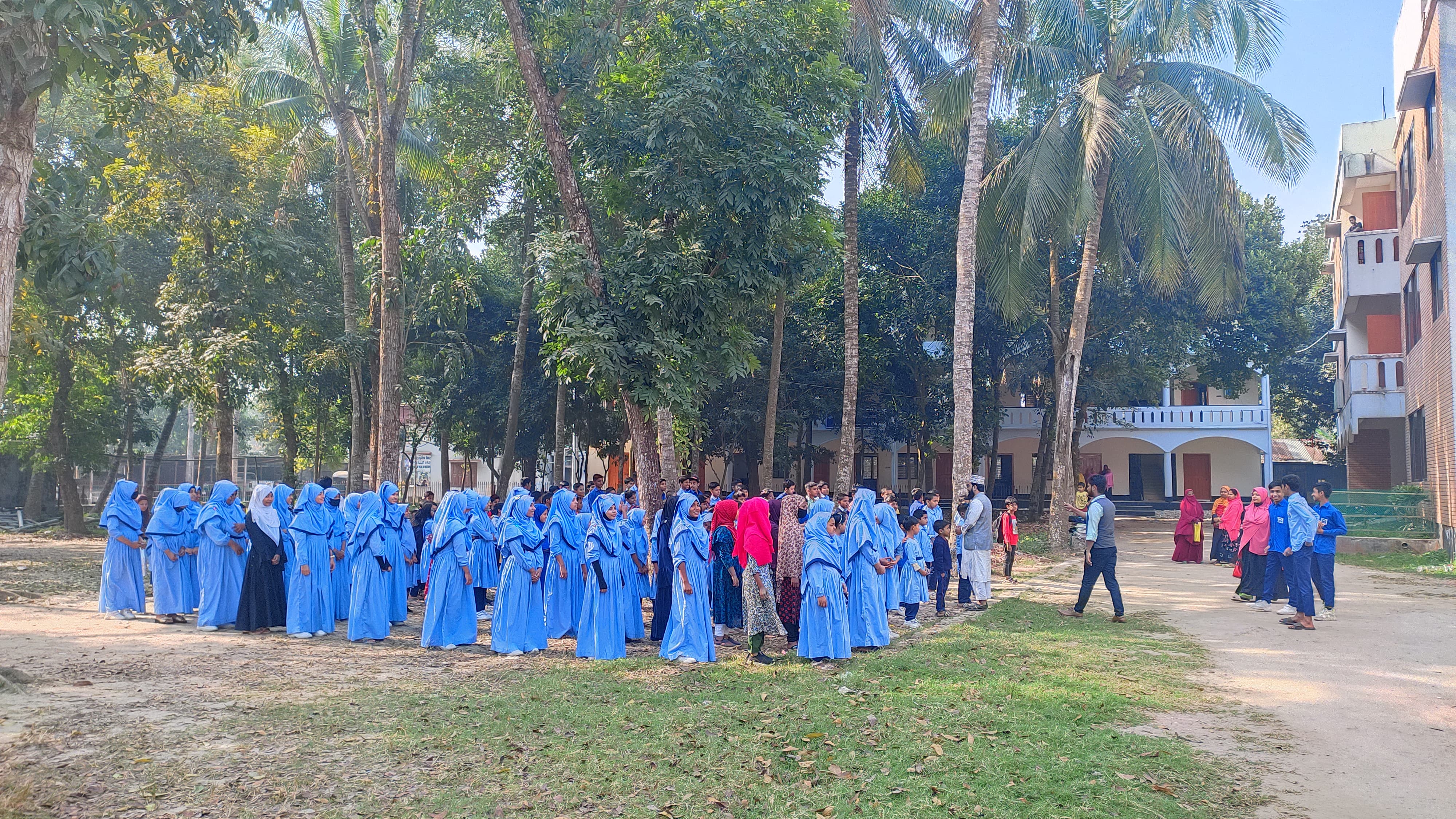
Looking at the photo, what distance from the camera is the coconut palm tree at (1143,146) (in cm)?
1900

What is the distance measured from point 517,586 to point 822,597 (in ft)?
10.3

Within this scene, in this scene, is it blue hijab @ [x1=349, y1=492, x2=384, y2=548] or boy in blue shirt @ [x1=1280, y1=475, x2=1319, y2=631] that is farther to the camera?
boy in blue shirt @ [x1=1280, y1=475, x2=1319, y2=631]

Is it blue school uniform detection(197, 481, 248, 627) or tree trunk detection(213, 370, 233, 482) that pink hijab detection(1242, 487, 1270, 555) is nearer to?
blue school uniform detection(197, 481, 248, 627)

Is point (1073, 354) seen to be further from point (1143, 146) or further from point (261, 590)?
point (261, 590)

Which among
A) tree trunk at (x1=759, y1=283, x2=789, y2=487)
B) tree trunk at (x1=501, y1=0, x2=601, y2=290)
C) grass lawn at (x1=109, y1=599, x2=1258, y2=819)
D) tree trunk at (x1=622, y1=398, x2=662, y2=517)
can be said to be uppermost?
tree trunk at (x1=501, y1=0, x2=601, y2=290)

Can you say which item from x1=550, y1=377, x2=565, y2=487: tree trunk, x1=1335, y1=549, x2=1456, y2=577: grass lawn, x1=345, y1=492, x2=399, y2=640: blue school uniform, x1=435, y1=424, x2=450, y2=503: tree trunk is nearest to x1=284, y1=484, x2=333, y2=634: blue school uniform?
x1=345, y1=492, x2=399, y2=640: blue school uniform

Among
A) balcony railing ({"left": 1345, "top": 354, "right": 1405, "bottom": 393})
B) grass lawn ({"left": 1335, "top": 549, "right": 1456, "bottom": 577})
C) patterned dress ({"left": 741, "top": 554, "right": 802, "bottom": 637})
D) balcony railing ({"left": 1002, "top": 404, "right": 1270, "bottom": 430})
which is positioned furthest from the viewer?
balcony railing ({"left": 1002, "top": 404, "right": 1270, "bottom": 430})

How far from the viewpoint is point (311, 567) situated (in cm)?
1088

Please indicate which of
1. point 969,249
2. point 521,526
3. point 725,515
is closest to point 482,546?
point 521,526

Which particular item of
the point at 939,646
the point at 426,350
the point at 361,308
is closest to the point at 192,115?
the point at 361,308

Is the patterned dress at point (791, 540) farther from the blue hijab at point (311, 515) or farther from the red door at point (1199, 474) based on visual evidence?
the red door at point (1199, 474)

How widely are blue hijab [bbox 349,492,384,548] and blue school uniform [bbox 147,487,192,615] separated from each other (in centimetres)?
261

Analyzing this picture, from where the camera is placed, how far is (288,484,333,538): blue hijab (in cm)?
1068

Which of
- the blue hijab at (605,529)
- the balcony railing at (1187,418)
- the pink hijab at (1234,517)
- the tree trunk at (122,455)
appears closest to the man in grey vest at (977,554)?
the blue hijab at (605,529)
